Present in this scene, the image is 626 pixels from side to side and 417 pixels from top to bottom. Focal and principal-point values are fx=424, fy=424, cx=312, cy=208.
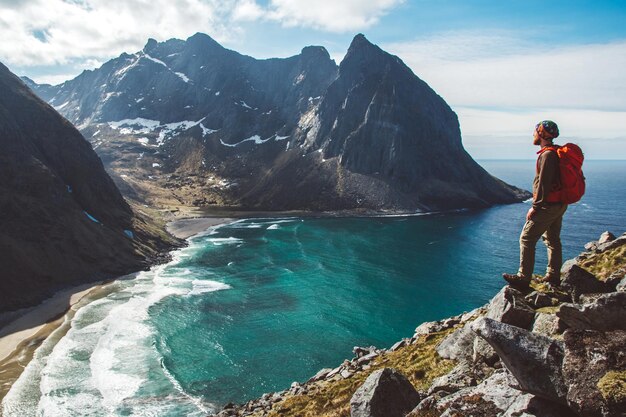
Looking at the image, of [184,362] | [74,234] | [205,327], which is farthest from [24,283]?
[184,362]

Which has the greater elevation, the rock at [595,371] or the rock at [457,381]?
the rock at [595,371]

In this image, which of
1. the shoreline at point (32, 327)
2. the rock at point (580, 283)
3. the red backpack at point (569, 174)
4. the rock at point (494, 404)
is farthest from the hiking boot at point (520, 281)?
the shoreline at point (32, 327)

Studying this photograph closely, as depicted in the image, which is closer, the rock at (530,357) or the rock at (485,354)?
the rock at (530,357)

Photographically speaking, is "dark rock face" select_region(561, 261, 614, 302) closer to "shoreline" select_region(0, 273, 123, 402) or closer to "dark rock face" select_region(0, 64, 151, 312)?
"shoreline" select_region(0, 273, 123, 402)

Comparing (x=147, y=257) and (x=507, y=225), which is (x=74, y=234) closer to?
(x=147, y=257)

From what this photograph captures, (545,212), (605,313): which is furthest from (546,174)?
→ (605,313)

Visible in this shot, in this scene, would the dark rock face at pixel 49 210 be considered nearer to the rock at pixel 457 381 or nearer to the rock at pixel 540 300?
the rock at pixel 457 381

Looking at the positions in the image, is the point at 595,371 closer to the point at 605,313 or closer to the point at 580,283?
the point at 605,313
